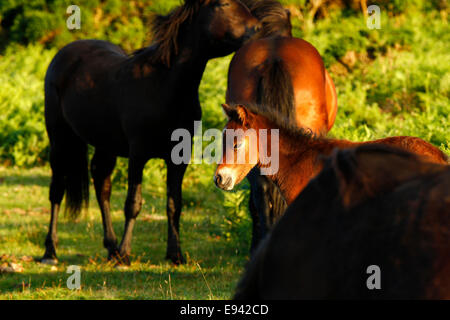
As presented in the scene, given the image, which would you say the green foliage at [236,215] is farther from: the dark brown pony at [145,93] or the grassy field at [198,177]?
the dark brown pony at [145,93]

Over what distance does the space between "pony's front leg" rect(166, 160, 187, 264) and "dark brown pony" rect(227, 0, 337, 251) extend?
1.00m

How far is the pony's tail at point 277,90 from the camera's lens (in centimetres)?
491

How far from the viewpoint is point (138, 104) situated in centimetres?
599

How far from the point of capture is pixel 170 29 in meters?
5.94

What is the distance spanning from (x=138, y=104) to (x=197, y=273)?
5.62ft

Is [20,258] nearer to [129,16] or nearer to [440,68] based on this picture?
[440,68]

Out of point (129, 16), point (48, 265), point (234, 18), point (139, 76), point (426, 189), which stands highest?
point (129, 16)

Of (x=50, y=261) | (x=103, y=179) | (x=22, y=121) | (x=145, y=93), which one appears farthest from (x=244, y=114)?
(x=22, y=121)

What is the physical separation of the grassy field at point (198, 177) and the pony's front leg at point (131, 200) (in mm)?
186

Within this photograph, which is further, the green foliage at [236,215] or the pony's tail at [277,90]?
the green foliage at [236,215]

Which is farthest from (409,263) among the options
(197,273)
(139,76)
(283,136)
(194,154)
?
(194,154)

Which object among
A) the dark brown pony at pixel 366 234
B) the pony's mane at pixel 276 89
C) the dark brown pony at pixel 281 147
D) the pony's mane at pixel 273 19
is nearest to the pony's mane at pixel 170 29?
the pony's mane at pixel 273 19

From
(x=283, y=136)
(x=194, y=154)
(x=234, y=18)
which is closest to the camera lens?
(x=283, y=136)

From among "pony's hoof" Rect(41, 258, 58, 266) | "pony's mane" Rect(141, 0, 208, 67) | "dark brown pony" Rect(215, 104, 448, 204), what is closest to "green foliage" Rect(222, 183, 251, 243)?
"pony's mane" Rect(141, 0, 208, 67)
